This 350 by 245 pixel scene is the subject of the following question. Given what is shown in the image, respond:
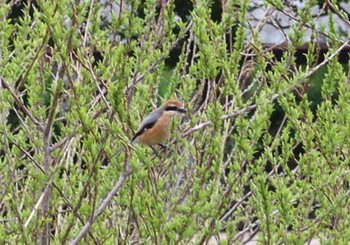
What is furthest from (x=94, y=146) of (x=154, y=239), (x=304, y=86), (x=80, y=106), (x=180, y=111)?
(x=304, y=86)

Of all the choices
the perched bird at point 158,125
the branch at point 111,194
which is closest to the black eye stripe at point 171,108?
the perched bird at point 158,125

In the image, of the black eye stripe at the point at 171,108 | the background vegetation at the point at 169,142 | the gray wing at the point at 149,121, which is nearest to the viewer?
the background vegetation at the point at 169,142

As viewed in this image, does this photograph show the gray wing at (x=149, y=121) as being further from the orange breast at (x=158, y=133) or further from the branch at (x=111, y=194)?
the branch at (x=111, y=194)

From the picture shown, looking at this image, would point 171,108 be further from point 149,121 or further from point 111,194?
point 111,194

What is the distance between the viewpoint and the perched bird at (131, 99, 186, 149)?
3.16 m

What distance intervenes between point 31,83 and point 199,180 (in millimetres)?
776

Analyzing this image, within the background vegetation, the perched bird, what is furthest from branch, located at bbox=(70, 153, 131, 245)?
the perched bird

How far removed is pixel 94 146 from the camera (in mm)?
2742

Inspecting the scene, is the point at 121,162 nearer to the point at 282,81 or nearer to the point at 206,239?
the point at 206,239

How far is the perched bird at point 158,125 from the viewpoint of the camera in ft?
10.4

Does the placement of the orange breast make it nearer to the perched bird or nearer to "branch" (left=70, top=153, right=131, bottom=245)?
the perched bird

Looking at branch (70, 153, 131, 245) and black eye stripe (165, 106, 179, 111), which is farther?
black eye stripe (165, 106, 179, 111)

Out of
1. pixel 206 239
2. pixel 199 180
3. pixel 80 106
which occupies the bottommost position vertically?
pixel 206 239

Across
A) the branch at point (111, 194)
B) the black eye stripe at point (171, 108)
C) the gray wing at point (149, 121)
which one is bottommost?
the branch at point (111, 194)
